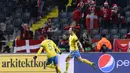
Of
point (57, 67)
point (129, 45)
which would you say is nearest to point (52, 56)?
point (57, 67)

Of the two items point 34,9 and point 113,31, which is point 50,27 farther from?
point 34,9

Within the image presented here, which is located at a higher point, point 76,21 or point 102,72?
point 76,21

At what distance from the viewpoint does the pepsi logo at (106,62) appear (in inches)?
861

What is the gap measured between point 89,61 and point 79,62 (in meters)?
0.42

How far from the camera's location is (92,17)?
2447 cm

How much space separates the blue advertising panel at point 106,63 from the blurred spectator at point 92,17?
2811mm

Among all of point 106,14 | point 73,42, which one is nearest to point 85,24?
point 106,14

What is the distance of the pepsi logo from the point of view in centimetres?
2188

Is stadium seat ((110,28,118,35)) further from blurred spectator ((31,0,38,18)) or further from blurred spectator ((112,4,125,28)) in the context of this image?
blurred spectator ((31,0,38,18))

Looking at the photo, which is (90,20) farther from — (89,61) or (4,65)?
(4,65)

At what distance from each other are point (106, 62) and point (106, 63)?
1.7 inches

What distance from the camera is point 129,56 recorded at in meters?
21.6

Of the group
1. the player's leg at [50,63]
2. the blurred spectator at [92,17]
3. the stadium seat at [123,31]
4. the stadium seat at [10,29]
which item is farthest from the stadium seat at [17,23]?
the player's leg at [50,63]

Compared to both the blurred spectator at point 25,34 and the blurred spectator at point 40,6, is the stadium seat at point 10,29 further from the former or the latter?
the blurred spectator at point 25,34
